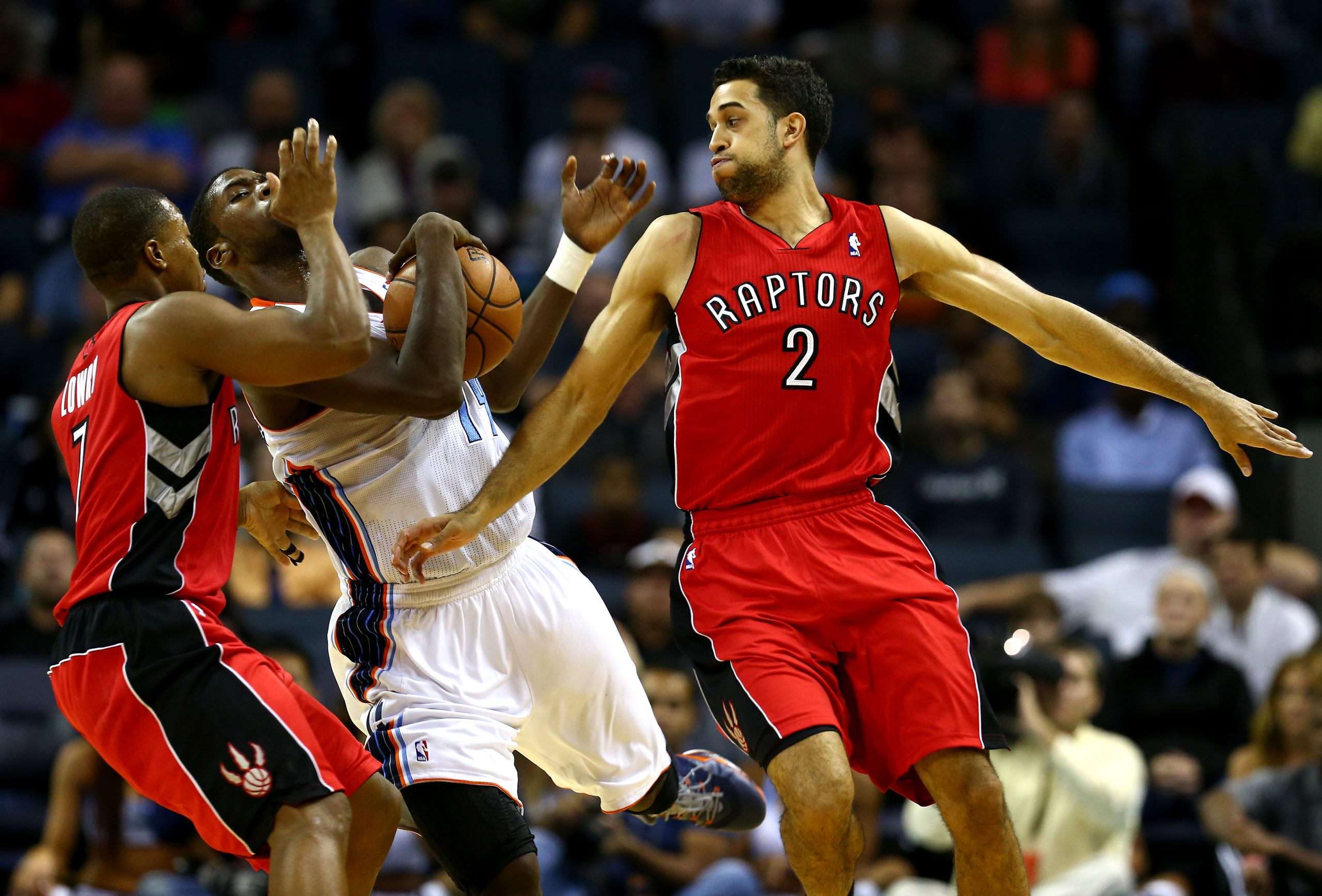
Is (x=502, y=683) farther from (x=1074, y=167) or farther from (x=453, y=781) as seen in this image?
(x=1074, y=167)

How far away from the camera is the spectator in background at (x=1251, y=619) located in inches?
396

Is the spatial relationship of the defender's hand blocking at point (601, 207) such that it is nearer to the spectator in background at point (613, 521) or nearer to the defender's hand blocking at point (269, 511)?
the defender's hand blocking at point (269, 511)

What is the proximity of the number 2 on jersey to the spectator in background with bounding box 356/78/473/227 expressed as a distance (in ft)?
24.1

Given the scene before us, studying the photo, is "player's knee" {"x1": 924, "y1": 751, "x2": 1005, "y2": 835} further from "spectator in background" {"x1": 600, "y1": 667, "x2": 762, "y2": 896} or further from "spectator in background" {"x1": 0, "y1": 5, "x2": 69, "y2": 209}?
"spectator in background" {"x1": 0, "y1": 5, "x2": 69, "y2": 209}

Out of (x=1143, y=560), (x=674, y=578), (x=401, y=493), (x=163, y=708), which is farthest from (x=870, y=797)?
(x=163, y=708)

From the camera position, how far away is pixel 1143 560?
10406 millimetres

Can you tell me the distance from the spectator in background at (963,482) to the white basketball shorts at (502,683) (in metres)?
5.76

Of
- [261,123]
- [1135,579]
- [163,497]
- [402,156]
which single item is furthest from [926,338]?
[163,497]

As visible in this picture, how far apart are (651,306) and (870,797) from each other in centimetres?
427

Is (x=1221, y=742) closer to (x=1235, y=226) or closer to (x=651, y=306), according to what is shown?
(x=1235, y=226)

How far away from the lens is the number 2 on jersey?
17.1 feet

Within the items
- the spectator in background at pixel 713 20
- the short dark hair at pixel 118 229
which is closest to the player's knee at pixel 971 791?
the short dark hair at pixel 118 229

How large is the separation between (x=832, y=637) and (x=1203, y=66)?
9.98 meters

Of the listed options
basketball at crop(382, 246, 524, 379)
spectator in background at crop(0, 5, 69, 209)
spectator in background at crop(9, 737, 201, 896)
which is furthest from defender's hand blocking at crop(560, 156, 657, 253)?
spectator in background at crop(0, 5, 69, 209)
